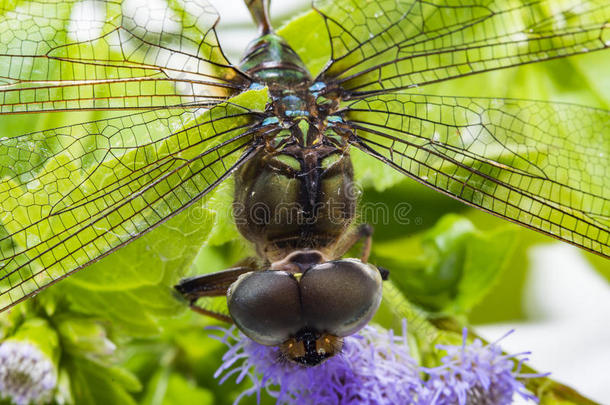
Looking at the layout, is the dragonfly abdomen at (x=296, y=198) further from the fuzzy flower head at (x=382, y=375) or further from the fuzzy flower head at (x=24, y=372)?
the fuzzy flower head at (x=24, y=372)

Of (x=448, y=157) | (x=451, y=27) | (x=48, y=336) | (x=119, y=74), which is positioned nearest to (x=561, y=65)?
(x=451, y=27)

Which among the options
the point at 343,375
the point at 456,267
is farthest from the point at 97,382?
the point at 456,267

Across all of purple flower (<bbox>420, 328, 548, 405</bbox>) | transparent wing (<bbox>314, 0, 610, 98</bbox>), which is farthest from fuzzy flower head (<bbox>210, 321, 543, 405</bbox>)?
transparent wing (<bbox>314, 0, 610, 98</bbox>)

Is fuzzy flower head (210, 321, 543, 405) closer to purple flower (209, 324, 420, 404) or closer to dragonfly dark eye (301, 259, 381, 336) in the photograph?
purple flower (209, 324, 420, 404)

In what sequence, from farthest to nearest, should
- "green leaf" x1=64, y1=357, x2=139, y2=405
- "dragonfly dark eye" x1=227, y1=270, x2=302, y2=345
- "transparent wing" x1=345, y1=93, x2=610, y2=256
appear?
A: "green leaf" x1=64, y1=357, x2=139, y2=405, "transparent wing" x1=345, y1=93, x2=610, y2=256, "dragonfly dark eye" x1=227, y1=270, x2=302, y2=345

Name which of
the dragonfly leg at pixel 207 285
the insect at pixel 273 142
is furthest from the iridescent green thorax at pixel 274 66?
the dragonfly leg at pixel 207 285
